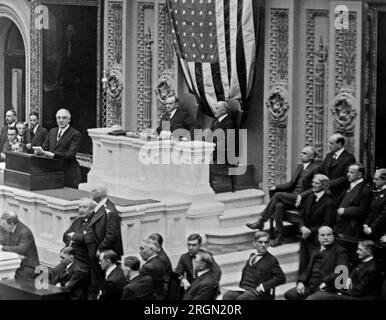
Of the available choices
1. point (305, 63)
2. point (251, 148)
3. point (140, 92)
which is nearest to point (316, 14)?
point (305, 63)

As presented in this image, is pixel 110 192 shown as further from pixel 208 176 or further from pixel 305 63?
pixel 305 63

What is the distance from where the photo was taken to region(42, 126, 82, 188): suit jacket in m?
20.7

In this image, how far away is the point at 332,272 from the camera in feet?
55.3

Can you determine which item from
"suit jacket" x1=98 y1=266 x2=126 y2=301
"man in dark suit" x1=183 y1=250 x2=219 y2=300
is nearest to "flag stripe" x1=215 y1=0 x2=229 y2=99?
"suit jacket" x1=98 y1=266 x2=126 y2=301

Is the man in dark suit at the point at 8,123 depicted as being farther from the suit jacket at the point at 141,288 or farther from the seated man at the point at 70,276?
the suit jacket at the point at 141,288

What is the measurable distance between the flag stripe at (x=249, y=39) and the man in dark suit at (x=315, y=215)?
141 inches

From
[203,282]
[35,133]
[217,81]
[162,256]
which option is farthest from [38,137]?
[203,282]

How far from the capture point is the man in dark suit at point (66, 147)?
20.7 meters

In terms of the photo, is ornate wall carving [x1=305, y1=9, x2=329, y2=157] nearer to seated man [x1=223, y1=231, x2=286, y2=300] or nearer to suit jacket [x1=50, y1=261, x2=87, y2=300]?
seated man [x1=223, y1=231, x2=286, y2=300]

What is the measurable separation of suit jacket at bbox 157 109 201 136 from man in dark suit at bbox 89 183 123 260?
293 cm

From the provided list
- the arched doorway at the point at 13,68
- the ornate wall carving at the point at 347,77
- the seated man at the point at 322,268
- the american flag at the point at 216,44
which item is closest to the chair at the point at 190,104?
the american flag at the point at 216,44

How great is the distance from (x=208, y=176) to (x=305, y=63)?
208 cm

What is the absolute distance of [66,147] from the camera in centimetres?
2095

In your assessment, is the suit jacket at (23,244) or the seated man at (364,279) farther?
the suit jacket at (23,244)
